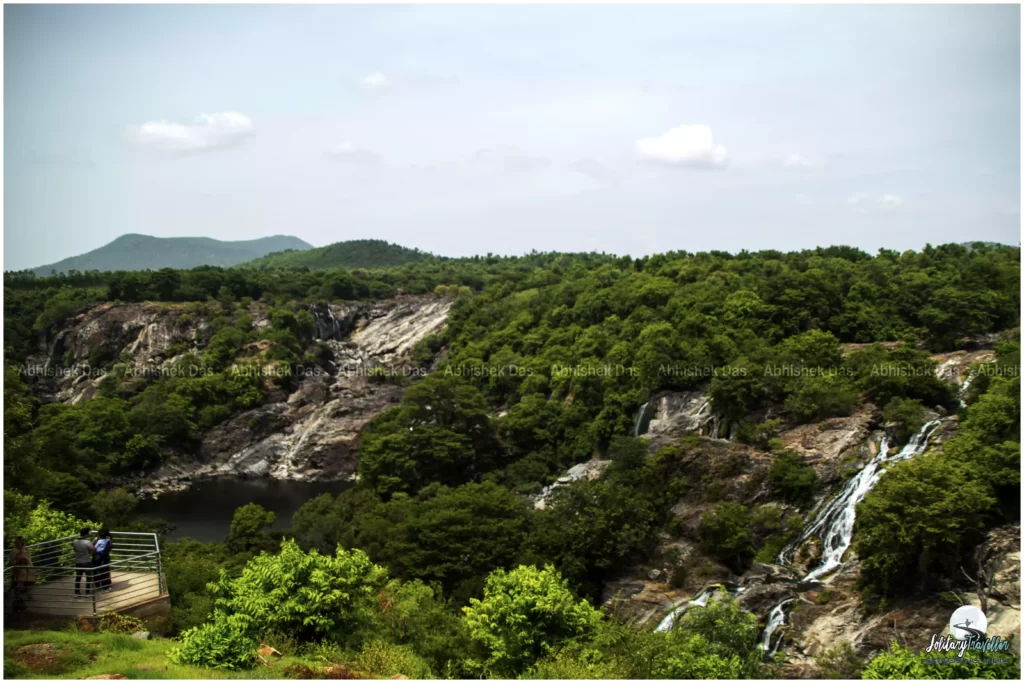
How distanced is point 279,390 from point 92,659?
189 ft

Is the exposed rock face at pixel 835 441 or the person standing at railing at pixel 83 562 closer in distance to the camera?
the person standing at railing at pixel 83 562

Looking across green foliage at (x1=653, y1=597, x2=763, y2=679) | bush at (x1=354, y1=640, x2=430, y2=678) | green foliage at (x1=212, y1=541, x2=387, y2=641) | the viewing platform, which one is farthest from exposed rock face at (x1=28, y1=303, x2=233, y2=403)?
green foliage at (x1=653, y1=597, x2=763, y2=679)

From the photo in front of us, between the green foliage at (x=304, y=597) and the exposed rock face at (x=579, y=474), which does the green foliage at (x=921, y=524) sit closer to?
the green foliage at (x=304, y=597)

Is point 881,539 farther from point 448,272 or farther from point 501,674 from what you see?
point 448,272

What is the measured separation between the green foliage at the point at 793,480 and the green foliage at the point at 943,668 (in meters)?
16.6

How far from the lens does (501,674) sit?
712 inches

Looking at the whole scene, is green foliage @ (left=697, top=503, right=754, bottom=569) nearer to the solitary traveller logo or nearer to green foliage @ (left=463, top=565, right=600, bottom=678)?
the solitary traveller logo

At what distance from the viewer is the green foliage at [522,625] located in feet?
60.0

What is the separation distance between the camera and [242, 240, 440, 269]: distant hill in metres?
160

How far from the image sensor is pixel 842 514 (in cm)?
2856

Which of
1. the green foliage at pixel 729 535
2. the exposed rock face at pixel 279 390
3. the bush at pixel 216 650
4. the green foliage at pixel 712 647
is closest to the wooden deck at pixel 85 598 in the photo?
the bush at pixel 216 650

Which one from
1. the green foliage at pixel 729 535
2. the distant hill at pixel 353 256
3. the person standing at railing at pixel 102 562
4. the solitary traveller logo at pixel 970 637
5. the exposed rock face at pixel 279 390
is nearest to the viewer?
the person standing at railing at pixel 102 562

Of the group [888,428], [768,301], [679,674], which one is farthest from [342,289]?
[679,674]

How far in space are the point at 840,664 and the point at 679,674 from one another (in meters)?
6.59
